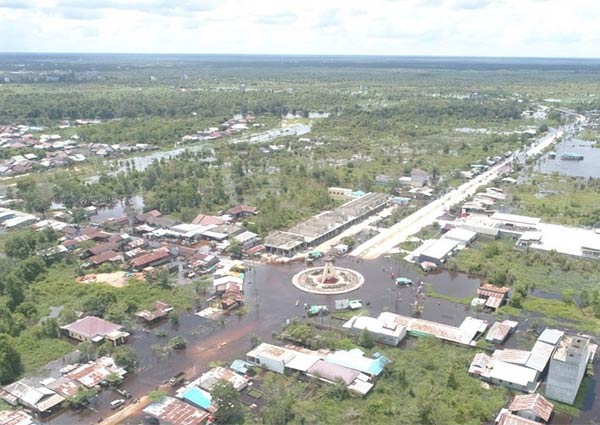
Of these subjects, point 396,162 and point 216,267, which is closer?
point 216,267

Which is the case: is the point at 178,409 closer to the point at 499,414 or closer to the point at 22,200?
the point at 499,414

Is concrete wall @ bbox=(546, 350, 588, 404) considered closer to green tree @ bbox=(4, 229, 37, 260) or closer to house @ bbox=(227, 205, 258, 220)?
house @ bbox=(227, 205, 258, 220)

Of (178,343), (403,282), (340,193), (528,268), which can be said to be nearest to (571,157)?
(340,193)

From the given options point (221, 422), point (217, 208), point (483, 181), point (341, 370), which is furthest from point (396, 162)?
point (221, 422)

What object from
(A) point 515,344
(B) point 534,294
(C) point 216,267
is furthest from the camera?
(C) point 216,267

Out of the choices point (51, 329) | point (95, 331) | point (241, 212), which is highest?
point (241, 212)

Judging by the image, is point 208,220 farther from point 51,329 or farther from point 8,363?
point 8,363
